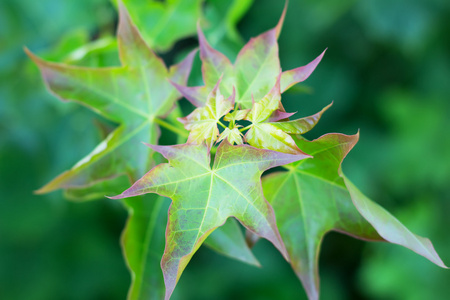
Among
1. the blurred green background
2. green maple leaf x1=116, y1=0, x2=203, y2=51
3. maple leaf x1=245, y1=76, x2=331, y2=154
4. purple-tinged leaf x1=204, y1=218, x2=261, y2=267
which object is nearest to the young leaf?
maple leaf x1=245, y1=76, x2=331, y2=154

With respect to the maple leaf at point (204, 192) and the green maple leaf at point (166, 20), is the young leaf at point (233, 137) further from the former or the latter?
the green maple leaf at point (166, 20)

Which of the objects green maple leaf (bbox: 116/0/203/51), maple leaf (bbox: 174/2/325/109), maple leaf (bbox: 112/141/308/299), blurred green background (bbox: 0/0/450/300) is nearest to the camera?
maple leaf (bbox: 112/141/308/299)

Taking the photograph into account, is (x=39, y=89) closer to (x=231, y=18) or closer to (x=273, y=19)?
(x=231, y=18)

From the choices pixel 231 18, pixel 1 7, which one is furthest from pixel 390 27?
pixel 1 7

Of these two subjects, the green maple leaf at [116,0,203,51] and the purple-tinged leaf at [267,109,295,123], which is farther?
the green maple leaf at [116,0,203,51]

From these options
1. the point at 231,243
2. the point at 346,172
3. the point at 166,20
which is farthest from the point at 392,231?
the point at 346,172

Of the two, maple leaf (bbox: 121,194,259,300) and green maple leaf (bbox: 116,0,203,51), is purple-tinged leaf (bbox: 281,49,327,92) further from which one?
green maple leaf (bbox: 116,0,203,51)
